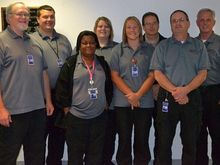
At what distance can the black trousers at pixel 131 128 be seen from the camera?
3.14 metres

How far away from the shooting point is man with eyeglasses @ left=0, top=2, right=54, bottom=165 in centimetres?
256

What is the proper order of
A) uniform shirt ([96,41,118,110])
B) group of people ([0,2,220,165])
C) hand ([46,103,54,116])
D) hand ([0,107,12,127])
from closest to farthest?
hand ([0,107,12,127]), group of people ([0,2,220,165]), hand ([46,103,54,116]), uniform shirt ([96,41,118,110])

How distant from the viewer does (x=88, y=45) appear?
2.83 metres

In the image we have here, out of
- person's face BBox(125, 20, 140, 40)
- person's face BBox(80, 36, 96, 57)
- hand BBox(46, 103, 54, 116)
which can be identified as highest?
person's face BBox(125, 20, 140, 40)

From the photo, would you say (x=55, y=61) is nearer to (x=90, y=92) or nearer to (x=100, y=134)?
(x=90, y=92)

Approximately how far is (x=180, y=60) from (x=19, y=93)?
4.86ft

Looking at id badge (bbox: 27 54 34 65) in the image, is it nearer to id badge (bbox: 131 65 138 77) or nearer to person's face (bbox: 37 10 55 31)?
person's face (bbox: 37 10 55 31)

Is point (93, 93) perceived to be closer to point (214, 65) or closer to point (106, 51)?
point (106, 51)

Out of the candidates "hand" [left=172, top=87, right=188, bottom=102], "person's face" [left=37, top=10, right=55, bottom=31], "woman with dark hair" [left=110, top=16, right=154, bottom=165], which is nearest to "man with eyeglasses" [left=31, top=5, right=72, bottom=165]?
"person's face" [left=37, top=10, right=55, bottom=31]

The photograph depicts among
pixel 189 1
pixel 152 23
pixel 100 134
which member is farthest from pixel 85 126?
pixel 189 1

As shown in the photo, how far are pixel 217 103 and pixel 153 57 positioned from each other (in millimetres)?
883

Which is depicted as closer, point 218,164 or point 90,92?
point 90,92

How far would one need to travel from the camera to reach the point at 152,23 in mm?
3373

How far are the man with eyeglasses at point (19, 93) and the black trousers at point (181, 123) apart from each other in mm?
1123
